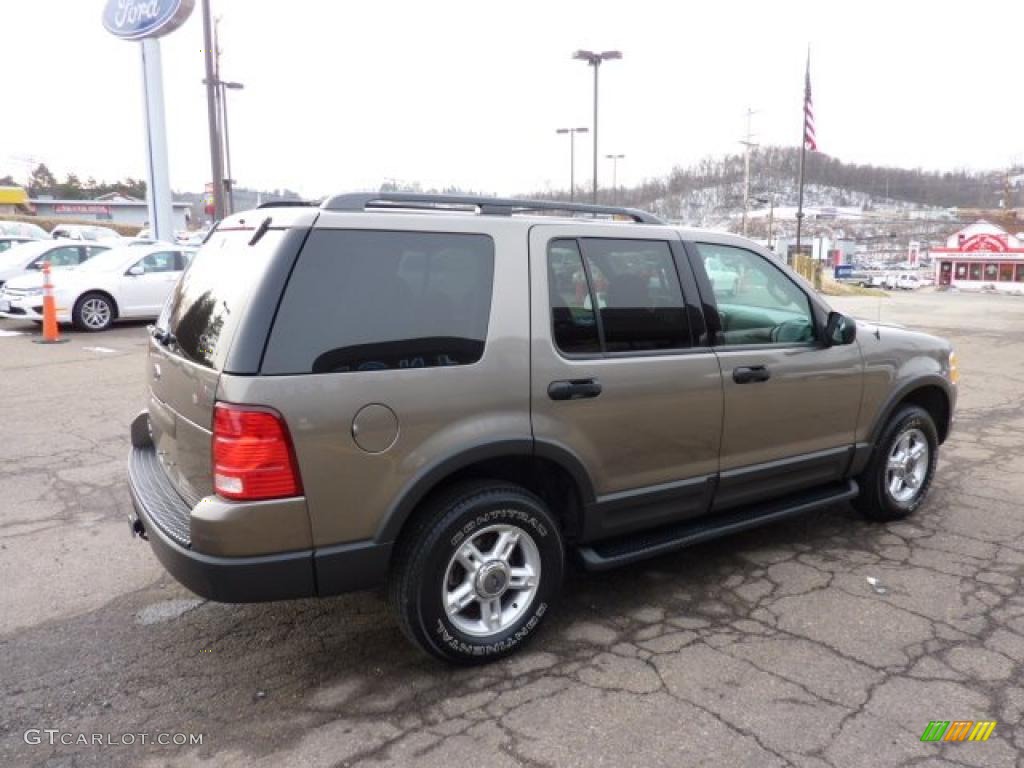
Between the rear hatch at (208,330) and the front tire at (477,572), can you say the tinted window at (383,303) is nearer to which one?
the rear hatch at (208,330)

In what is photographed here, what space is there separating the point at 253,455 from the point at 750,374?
2.40m

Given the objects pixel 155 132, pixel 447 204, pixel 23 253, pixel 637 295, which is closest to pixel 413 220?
pixel 447 204

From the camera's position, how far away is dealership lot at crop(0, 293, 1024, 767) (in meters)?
2.72

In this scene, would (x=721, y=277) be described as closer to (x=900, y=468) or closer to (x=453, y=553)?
Answer: (x=900, y=468)

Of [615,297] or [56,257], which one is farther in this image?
[56,257]

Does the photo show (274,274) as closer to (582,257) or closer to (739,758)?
(582,257)

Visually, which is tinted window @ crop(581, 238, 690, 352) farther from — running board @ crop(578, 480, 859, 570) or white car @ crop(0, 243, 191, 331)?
white car @ crop(0, 243, 191, 331)

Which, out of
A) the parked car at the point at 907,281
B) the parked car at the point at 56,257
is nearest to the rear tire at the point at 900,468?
the parked car at the point at 56,257

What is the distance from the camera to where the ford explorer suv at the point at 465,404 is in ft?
9.04

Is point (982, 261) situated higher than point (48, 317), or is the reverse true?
point (48, 317)

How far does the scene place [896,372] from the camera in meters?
4.64

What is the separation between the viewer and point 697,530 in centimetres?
384

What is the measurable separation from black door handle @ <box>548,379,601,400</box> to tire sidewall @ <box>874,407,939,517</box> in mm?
2303

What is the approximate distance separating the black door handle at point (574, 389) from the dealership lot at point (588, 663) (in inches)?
42.6
